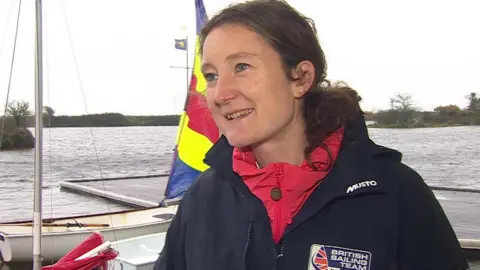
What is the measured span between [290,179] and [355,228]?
0.23 metres

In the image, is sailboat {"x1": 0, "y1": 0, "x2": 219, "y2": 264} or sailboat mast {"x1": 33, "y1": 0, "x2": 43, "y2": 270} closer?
sailboat mast {"x1": 33, "y1": 0, "x2": 43, "y2": 270}

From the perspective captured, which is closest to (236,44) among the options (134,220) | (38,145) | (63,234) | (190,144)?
(38,145)

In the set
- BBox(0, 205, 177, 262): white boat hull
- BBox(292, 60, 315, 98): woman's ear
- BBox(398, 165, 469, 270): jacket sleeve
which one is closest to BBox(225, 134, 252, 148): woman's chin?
BBox(292, 60, 315, 98): woman's ear

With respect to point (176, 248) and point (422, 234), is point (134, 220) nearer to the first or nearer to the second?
point (176, 248)

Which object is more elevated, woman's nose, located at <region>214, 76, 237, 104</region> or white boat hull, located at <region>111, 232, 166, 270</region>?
woman's nose, located at <region>214, 76, 237, 104</region>

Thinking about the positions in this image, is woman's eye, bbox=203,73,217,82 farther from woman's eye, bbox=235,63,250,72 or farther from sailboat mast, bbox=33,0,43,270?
sailboat mast, bbox=33,0,43,270

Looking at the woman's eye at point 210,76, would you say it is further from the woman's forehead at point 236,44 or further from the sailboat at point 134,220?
the sailboat at point 134,220

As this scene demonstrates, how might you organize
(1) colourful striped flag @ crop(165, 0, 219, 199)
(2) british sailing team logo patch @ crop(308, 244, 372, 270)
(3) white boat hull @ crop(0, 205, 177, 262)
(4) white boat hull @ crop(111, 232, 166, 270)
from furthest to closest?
(1) colourful striped flag @ crop(165, 0, 219, 199)
(3) white boat hull @ crop(0, 205, 177, 262)
(4) white boat hull @ crop(111, 232, 166, 270)
(2) british sailing team logo patch @ crop(308, 244, 372, 270)

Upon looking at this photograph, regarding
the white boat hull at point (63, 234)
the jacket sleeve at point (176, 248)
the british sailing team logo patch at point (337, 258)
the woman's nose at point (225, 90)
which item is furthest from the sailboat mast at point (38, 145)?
the british sailing team logo patch at point (337, 258)

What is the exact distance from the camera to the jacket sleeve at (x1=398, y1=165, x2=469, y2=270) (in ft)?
4.37

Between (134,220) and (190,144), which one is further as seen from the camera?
(190,144)

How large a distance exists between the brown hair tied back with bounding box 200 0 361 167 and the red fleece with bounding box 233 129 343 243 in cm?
4

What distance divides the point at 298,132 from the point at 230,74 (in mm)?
286

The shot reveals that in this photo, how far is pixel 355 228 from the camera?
1.34 metres
